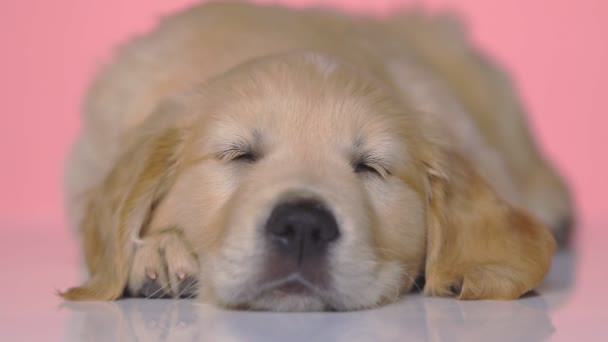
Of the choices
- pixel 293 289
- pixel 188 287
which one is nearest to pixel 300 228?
pixel 293 289

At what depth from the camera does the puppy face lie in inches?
124

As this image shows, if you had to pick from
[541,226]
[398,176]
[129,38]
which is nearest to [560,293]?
[541,226]

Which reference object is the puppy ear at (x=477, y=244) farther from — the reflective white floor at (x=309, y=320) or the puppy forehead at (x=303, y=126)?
the puppy forehead at (x=303, y=126)

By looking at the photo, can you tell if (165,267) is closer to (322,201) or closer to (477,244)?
(322,201)

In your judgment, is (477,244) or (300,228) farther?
A: (477,244)

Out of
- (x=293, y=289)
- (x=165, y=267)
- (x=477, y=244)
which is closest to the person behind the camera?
(x=293, y=289)

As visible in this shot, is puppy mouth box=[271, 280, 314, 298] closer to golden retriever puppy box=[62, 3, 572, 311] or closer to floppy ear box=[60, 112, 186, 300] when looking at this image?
golden retriever puppy box=[62, 3, 572, 311]

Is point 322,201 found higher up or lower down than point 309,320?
higher up

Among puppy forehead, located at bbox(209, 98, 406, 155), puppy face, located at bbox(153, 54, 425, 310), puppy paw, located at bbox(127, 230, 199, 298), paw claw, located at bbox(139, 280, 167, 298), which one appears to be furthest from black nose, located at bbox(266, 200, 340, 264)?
paw claw, located at bbox(139, 280, 167, 298)

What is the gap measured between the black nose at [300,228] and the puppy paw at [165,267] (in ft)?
1.77

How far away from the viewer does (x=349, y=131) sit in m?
3.52

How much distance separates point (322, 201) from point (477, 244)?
85 cm

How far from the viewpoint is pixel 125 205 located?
146 inches

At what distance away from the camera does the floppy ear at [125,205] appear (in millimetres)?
3650
